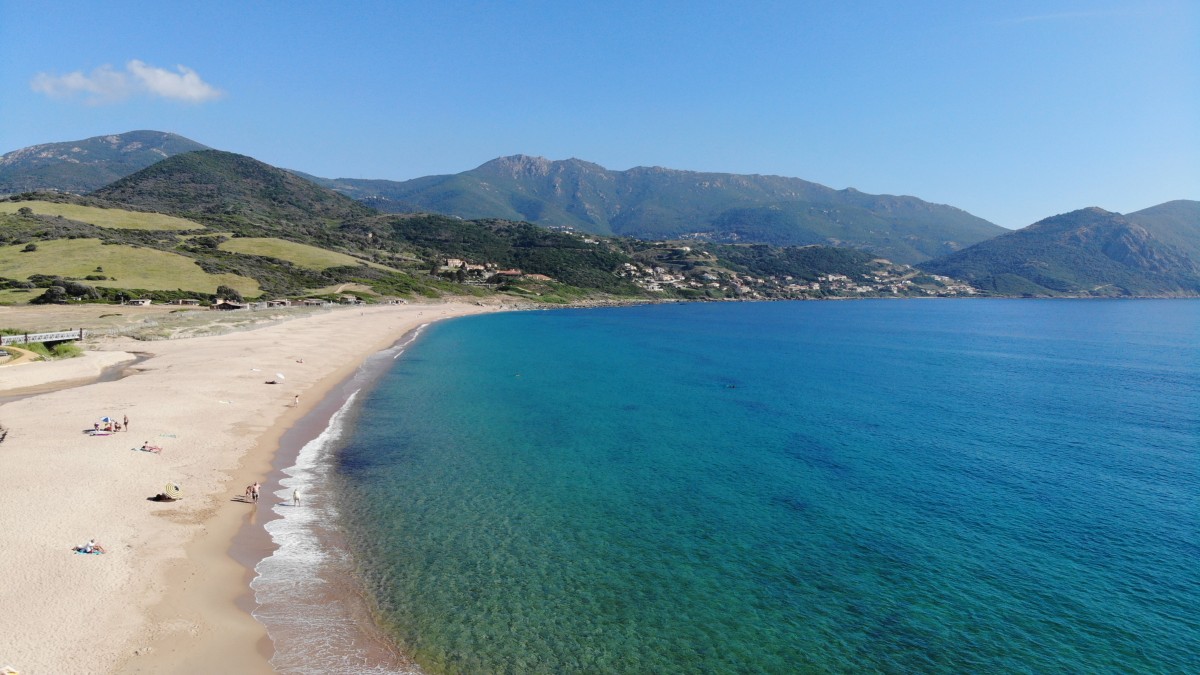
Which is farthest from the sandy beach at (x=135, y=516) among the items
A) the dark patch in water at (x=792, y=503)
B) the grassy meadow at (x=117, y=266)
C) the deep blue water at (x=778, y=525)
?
the grassy meadow at (x=117, y=266)

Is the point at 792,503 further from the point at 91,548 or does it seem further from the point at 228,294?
the point at 228,294

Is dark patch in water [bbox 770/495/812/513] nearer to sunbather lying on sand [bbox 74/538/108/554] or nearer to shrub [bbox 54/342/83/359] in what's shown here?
sunbather lying on sand [bbox 74/538/108/554]

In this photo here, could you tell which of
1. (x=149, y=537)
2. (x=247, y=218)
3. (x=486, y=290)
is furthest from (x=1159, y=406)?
(x=247, y=218)

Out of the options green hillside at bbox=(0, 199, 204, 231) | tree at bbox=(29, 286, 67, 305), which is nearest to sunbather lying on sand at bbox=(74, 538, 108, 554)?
tree at bbox=(29, 286, 67, 305)

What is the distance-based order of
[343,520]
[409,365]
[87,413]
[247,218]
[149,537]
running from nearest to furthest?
[149,537]
[343,520]
[87,413]
[409,365]
[247,218]

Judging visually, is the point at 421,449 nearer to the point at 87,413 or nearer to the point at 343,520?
the point at 343,520

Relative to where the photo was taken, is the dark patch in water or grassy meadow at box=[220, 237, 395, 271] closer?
the dark patch in water
